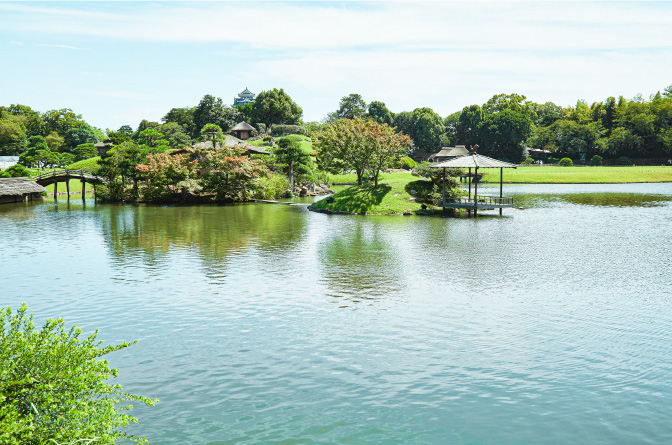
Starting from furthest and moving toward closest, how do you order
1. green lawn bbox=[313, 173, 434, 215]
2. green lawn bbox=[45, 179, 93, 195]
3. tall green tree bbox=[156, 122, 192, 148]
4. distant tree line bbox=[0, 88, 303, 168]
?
distant tree line bbox=[0, 88, 303, 168] < tall green tree bbox=[156, 122, 192, 148] < green lawn bbox=[45, 179, 93, 195] < green lawn bbox=[313, 173, 434, 215]

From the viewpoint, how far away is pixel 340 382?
11453 millimetres

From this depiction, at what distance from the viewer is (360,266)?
77.0ft

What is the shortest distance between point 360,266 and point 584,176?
7425 cm

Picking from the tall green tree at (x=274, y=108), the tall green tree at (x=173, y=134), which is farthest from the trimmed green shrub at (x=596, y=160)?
the tall green tree at (x=173, y=134)

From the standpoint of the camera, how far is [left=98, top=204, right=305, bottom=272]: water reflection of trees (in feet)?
90.5

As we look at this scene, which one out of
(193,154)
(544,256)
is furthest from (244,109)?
(544,256)

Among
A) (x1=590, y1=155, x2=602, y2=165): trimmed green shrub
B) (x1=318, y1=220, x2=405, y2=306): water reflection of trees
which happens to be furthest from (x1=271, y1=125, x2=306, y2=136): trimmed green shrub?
(x1=318, y1=220, x2=405, y2=306): water reflection of trees

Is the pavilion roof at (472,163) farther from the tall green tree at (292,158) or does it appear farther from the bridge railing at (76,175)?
the bridge railing at (76,175)

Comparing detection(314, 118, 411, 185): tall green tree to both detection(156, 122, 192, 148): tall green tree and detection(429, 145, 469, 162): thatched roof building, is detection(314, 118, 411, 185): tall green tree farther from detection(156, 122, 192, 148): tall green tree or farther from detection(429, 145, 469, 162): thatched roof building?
detection(429, 145, 469, 162): thatched roof building

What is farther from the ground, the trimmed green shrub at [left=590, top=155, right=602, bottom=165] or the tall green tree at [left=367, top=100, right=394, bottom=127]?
the tall green tree at [left=367, top=100, right=394, bottom=127]

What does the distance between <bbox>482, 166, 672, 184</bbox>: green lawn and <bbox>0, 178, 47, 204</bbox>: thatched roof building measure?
65.7m

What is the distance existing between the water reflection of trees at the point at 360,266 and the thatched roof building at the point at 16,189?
4740 cm

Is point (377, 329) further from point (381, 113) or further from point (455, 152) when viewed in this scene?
point (381, 113)

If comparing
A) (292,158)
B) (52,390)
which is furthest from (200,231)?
(292,158)
